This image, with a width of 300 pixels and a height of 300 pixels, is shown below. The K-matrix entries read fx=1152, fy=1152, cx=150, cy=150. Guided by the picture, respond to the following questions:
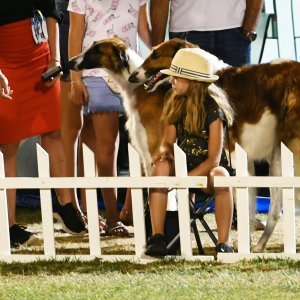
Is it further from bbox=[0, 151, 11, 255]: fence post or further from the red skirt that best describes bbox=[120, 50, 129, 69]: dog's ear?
bbox=[0, 151, 11, 255]: fence post

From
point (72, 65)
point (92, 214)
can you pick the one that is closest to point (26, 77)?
point (72, 65)

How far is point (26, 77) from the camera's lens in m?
7.32

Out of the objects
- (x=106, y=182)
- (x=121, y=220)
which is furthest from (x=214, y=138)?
(x=121, y=220)

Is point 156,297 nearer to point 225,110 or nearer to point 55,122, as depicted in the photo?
point 225,110

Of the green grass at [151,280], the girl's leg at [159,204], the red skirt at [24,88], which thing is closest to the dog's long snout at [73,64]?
the red skirt at [24,88]

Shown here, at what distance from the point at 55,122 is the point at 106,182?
3.57ft

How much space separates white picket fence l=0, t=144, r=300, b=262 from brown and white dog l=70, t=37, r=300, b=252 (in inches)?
21.3

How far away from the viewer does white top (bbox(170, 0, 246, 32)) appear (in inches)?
297

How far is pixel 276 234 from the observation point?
25.2 ft

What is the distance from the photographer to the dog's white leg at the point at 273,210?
689 cm

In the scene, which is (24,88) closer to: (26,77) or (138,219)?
(26,77)

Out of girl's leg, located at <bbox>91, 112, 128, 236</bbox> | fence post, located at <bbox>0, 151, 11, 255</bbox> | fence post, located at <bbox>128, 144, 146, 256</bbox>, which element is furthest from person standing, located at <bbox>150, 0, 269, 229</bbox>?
fence post, located at <bbox>0, 151, 11, 255</bbox>

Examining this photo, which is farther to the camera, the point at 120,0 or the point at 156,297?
the point at 120,0

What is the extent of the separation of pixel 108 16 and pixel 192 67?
48.3 inches
